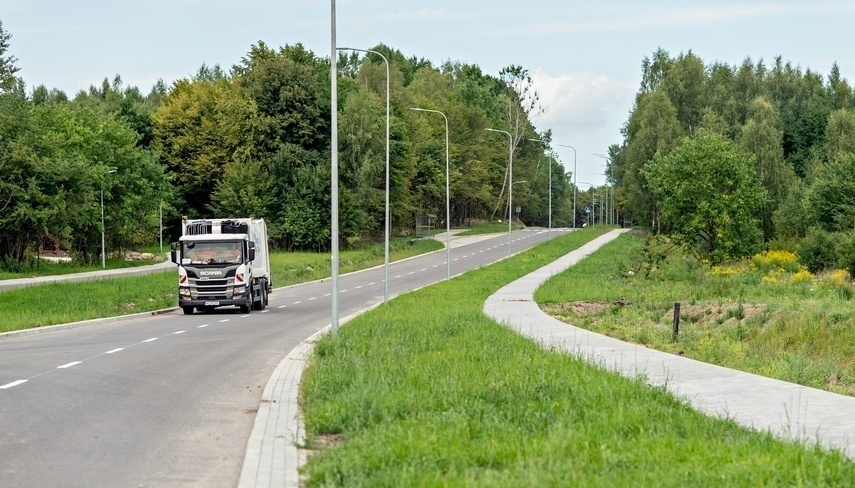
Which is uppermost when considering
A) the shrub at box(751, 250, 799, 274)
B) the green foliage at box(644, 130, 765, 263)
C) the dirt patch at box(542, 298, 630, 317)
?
the green foliage at box(644, 130, 765, 263)

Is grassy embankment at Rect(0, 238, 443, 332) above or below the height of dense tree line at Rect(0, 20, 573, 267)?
below

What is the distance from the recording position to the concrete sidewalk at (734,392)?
360 inches

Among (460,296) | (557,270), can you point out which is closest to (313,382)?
(460,296)

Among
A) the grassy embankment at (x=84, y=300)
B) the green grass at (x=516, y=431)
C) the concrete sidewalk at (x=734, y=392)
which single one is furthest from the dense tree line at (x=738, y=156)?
the green grass at (x=516, y=431)

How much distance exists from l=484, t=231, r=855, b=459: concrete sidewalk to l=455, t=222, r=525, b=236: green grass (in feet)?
274

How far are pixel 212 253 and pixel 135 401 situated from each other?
784 inches

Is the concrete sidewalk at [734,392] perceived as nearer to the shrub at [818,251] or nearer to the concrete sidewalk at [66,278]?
the concrete sidewalk at [66,278]

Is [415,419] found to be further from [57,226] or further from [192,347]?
[57,226]

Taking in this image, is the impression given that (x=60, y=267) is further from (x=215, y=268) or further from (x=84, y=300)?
(x=215, y=268)

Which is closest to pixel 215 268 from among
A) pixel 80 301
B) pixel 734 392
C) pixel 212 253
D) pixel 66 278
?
pixel 212 253

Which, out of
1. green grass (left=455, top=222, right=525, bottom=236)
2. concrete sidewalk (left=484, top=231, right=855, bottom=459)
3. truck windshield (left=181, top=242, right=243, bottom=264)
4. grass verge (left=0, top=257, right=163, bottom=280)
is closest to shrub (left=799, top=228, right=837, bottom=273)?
truck windshield (left=181, top=242, right=243, bottom=264)

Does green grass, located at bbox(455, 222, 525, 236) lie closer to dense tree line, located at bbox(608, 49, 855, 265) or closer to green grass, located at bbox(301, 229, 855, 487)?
dense tree line, located at bbox(608, 49, 855, 265)

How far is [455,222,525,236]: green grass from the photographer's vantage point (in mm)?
104750

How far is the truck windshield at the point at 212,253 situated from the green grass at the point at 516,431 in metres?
17.5
